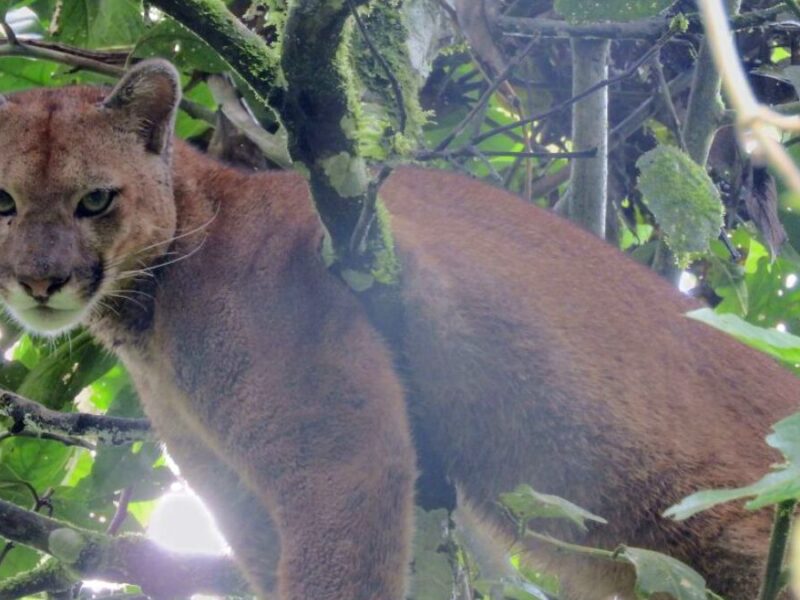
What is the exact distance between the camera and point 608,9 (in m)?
3.32

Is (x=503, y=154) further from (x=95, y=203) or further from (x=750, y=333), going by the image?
(x=750, y=333)

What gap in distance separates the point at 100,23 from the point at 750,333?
3.77 meters

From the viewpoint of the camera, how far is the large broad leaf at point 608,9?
3311 millimetres

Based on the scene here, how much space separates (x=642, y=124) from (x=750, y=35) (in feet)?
1.93

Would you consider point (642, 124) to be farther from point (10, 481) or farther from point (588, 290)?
point (10, 481)

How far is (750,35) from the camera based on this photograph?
4918 mm

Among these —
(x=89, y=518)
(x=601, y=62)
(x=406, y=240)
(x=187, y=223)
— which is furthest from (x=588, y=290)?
(x=89, y=518)

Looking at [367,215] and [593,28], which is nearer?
[367,215]

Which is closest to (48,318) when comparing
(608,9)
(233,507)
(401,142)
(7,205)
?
(7,205)

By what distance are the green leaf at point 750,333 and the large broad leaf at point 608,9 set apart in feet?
6.18

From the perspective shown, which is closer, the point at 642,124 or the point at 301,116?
the point at 301,116

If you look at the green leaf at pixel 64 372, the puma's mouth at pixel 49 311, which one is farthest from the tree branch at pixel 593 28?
the green leaf at pixel 64 372

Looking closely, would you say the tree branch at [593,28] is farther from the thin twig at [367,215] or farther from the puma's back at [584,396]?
the thin twig at [367,215]

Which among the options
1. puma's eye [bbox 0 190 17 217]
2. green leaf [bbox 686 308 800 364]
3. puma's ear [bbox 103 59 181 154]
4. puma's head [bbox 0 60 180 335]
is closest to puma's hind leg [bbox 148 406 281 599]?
puma's head [bbox 0 60 180 335]
